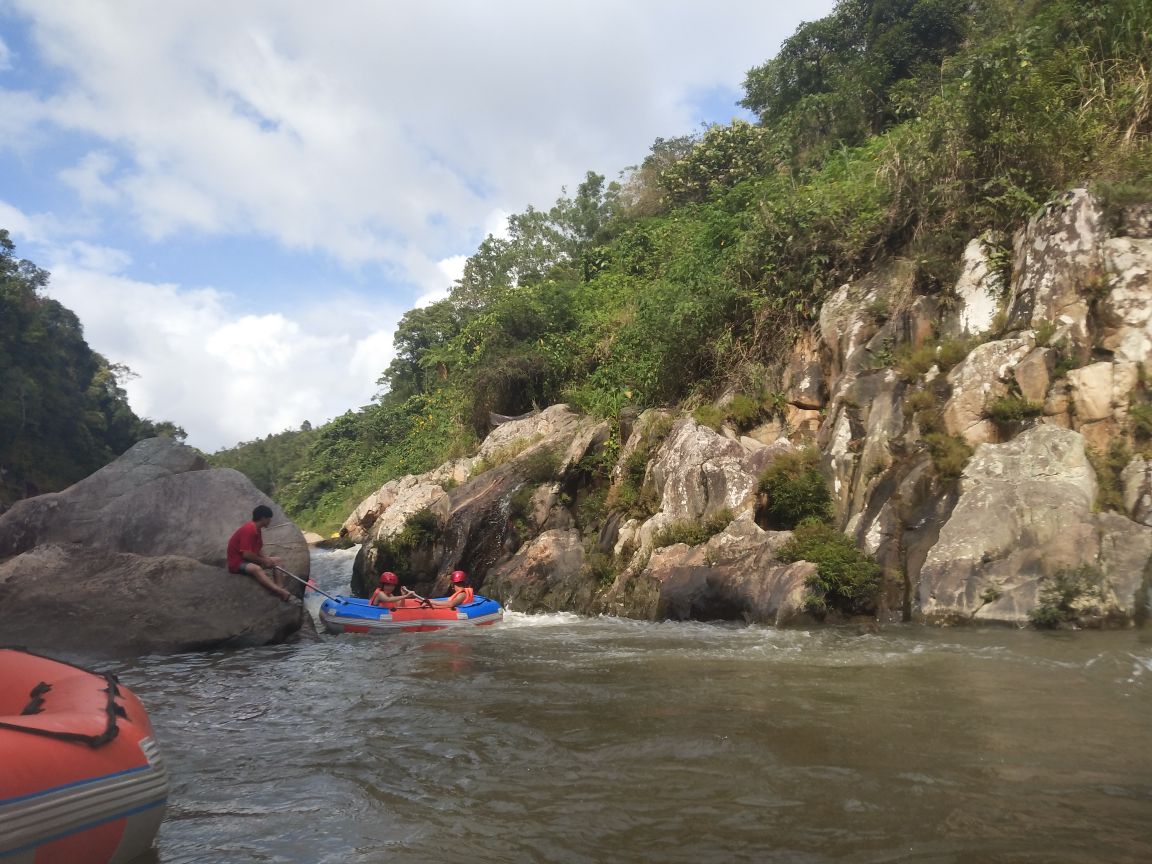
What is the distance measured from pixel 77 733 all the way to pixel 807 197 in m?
14.5

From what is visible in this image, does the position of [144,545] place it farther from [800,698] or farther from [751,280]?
[751,280]

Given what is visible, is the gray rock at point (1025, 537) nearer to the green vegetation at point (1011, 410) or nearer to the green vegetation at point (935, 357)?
the green vegetation at point (1011, 410)

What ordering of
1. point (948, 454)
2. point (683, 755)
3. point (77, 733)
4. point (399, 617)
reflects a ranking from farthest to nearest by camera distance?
point (399, 617), point (948, 454), point (683, 755), point (77, 733)

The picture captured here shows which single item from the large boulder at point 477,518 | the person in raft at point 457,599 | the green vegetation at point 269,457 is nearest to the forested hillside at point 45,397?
the green vegetation at point 269,457

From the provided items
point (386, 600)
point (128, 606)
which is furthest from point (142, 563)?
point (386, 600)

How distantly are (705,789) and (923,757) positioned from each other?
4.20ft

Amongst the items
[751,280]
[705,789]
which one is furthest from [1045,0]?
[705,789]

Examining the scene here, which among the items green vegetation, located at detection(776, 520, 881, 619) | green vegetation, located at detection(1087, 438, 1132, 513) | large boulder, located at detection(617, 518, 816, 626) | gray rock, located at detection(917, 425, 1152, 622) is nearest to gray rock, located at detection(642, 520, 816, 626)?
large boulder, located at detection(617, 518, 816, 626)

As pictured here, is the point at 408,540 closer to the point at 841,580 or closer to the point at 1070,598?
the point at 841,580

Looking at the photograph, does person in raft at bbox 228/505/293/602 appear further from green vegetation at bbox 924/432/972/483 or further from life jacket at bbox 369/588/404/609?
green vegetation at bbox 924/432/972/483

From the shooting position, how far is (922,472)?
9.91 m

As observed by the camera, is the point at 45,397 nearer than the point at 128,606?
No

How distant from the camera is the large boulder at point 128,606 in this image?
8492 mm

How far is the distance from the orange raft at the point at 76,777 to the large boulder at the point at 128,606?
4.95m
